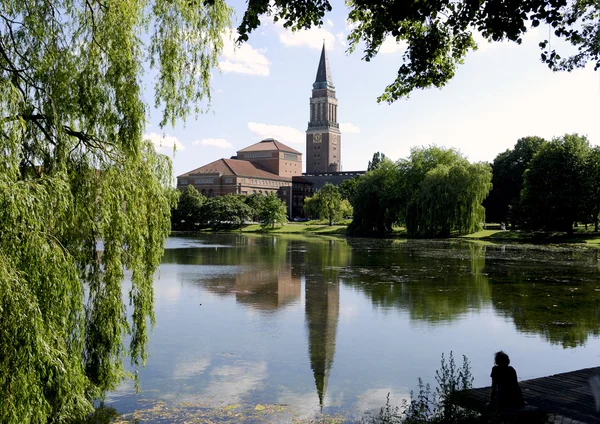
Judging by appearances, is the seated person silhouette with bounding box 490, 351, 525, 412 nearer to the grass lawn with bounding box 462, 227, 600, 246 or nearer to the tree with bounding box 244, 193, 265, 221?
the grass lawn with bounding box 462, 227, 600, 246

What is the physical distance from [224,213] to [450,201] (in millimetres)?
44683

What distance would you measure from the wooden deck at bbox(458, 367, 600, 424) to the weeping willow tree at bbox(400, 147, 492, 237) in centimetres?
5107

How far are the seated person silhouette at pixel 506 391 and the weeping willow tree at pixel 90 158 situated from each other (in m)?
5.10

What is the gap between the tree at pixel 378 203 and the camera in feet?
231

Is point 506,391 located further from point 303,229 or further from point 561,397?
point 303,229

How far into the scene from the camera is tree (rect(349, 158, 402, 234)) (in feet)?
231

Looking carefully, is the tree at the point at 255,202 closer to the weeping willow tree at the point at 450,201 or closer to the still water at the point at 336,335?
the weeping willow tree at the point at 450,201

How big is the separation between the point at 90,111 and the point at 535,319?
43.9ft

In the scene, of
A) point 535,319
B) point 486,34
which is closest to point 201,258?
point 535,319

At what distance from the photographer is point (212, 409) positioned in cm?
957

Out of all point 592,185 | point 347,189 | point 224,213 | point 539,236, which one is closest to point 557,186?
point 592,185

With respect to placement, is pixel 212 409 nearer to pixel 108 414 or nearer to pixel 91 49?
pixel 108 414

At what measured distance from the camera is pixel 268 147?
523ft

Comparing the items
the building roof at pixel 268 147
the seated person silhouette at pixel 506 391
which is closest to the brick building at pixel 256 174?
the building roof at pixel 268 147
